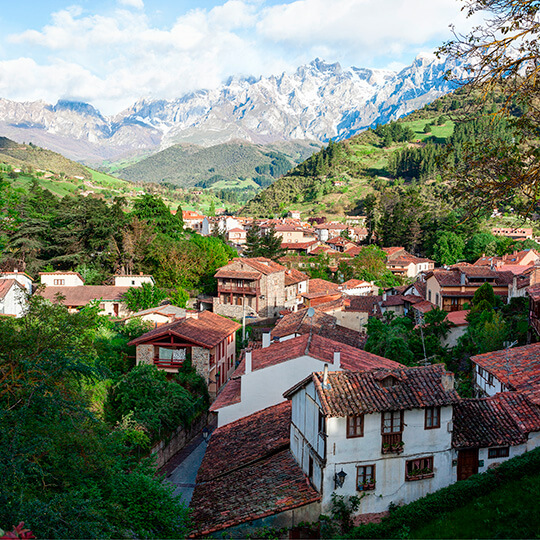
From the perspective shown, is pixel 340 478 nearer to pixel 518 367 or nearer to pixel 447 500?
pixel 447 500

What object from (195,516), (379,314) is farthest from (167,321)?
(195,516)

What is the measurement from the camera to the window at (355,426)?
12617 mm

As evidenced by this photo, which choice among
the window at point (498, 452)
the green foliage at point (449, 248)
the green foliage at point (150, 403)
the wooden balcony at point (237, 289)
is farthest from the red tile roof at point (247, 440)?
the green foliage at point (449, 248)

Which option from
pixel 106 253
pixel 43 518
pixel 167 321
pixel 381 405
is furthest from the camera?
pixel 106 253

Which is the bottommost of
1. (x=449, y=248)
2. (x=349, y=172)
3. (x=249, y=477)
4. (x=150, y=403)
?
(x=150, y=403)

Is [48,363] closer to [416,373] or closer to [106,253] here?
[416,373]

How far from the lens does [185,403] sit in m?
22.1

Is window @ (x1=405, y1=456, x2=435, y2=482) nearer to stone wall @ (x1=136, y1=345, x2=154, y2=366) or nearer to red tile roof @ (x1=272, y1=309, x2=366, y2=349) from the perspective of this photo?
red tile roof @ (x1=272, y1=309, x2=366, y2=349)

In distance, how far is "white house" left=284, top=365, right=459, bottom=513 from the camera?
1253 centimetres

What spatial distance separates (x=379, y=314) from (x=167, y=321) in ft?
54.9

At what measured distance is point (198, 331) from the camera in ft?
90.6

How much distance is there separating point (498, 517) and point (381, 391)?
3998 millimetres

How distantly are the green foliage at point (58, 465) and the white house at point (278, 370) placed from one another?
6.77 meters

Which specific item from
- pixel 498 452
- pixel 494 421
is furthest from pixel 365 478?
pixel 494 421
